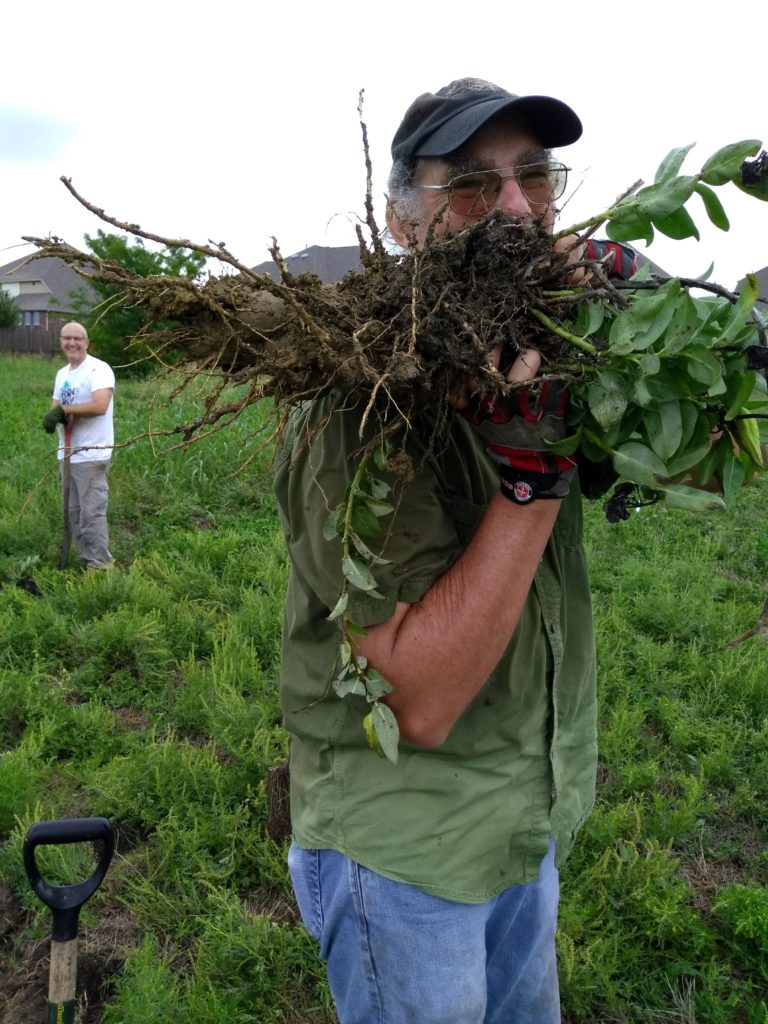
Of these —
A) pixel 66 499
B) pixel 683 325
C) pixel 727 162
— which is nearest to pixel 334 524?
pixel 683 325

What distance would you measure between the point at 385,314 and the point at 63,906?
1.33m

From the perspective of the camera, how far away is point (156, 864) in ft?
9.39

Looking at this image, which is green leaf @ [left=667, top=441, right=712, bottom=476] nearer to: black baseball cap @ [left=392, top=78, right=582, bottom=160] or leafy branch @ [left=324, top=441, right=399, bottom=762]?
→ leafy branch @ [left=324, top=441, right=399, bottom=762]

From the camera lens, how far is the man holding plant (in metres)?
1.26

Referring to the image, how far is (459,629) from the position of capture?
1.24m

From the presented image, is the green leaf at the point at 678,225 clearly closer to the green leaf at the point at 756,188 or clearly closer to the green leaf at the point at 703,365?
the green leaf at the point at 756,188

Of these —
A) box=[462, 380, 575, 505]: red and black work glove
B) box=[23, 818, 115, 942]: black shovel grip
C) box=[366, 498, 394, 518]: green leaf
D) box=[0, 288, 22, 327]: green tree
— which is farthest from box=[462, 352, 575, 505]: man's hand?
box=[0, 288, 22, 327]: green tree

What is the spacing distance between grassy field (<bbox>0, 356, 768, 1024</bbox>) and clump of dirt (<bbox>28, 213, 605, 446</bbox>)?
0.31m

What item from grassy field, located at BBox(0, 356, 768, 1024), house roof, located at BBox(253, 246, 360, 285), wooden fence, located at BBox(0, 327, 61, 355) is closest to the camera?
house roof, located at BBox(253, 246, 360, 285)

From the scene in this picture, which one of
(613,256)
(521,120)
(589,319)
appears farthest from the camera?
(521,120)

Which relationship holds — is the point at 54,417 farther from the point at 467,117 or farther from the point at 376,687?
the point at 376,687

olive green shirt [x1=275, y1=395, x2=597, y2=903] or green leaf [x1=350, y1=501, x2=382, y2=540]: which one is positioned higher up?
green leaf [x1=350, y1=501, x2=382, y2=540]

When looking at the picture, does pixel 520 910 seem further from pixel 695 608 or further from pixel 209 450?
pixel 209 450

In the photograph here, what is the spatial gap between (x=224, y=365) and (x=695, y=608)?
4.10 m
